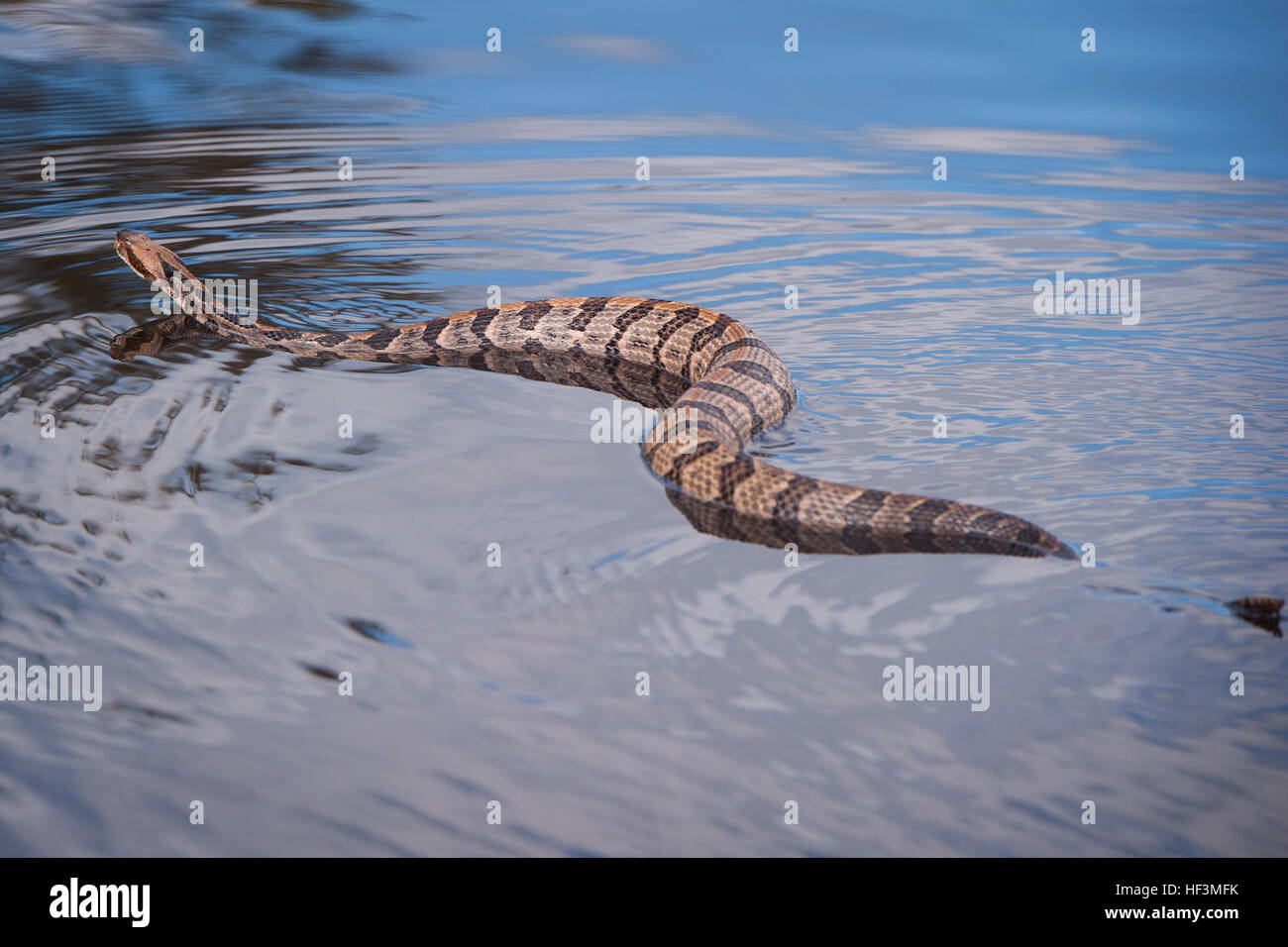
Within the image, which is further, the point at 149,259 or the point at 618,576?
the point at 149,259

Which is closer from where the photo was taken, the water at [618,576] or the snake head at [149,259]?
the water at [618,576]

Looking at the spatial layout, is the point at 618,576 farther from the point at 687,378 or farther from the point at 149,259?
the point at 149,259

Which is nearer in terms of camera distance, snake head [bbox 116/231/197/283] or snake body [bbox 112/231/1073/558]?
snake body [bbox 112/231/1073/558]

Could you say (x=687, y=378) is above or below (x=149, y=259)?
below

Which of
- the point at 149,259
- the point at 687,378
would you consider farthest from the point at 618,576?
the point at 149,259

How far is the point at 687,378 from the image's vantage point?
10.6 meters

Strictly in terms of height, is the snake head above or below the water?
above

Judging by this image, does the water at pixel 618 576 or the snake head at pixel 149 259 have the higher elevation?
the snake head at pixel 149 259

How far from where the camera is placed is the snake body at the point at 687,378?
265 inches

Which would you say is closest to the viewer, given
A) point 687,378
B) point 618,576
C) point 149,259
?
point 618,576

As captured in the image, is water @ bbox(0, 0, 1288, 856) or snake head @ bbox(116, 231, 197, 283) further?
snake head @ bbox(116, 231, 197, 283)

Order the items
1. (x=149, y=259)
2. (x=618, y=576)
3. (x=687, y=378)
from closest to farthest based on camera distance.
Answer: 1. (x=618, y=576)
2. (x=687, y=378)
3. (x=149, y=259)

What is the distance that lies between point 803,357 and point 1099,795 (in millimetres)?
6092

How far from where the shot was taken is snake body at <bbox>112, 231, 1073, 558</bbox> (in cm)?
672
